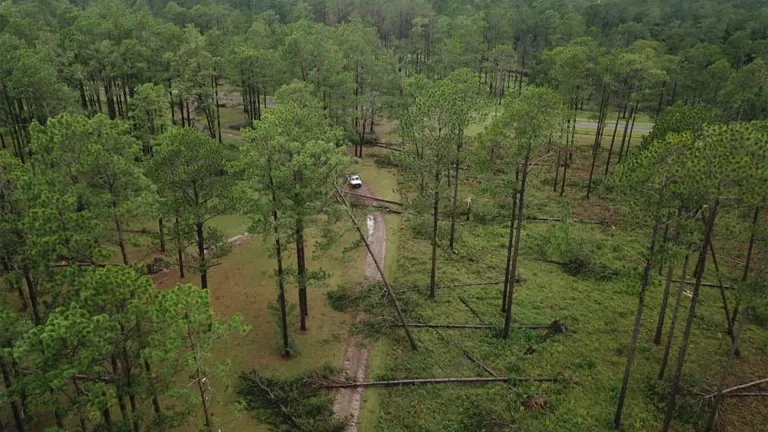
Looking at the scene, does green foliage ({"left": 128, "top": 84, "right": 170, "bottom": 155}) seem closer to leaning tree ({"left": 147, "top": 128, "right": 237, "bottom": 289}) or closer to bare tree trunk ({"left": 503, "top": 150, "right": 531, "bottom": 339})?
leaning tree ({"left": 147, "top": 128, "right": 237, "bottom": 289})

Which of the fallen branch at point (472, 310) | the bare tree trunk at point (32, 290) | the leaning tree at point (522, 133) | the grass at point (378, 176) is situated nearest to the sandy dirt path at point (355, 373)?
the fallen branch at point (472, 310)

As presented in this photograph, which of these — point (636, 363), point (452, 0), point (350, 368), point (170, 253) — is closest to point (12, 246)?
point (170, 253)

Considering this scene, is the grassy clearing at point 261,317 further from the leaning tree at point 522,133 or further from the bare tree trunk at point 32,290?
the leaning tree at point 522,133

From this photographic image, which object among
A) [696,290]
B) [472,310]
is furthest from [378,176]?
[696,290]

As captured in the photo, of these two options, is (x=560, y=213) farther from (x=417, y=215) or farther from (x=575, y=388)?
(x=575, y=388)

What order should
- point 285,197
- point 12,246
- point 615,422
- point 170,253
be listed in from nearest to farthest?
point 12,246 → point 615,422 → point 285,197 → point 170,253
